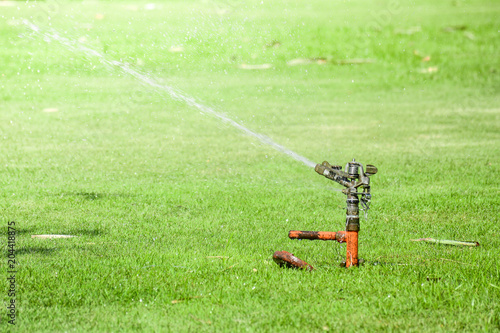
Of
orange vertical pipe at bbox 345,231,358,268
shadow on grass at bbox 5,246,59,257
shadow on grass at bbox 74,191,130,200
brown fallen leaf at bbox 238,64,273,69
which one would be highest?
brown fallen leaf at bbox 238,64,273,69

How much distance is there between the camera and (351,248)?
4895mm

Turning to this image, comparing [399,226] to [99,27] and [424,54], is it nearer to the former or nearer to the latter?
[424,54]

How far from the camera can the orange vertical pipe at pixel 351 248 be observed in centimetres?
477

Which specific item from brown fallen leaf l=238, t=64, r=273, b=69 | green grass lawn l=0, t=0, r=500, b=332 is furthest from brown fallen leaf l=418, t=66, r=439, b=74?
brown fallen leaf l=238, t=64, r=273, b=69

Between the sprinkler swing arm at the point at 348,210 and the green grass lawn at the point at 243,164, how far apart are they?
0.39 ft

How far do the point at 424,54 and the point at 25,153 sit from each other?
573 inches

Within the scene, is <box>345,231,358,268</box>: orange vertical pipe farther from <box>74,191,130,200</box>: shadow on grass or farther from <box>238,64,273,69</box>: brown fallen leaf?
<box>238,64,273,69</box>: brown fallen leaf

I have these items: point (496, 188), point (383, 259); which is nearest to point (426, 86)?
point (496, 188)

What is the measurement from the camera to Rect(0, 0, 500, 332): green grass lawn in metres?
4.36

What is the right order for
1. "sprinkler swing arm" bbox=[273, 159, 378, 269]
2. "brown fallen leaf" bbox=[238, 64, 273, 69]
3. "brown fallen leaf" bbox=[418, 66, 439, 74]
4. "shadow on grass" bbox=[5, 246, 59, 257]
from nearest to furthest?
1. "sprinkler swing arm" bbox=[273, 159, 378, 269]
2. "shadow on grass" bbox=[5, 246, 59, 257]
3. "brown fallen leaf" bbox=[418, 66, 439, 74]
4. "brown fallen leaf" bbox=[238, 64, 273, 69]

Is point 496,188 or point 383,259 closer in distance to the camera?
point 383,259

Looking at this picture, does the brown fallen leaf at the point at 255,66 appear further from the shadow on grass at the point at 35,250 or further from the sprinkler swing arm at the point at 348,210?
the sprinkler swing arm at the point at 348,210

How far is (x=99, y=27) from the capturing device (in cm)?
2327

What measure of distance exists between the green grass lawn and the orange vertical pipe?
3.1 inches
